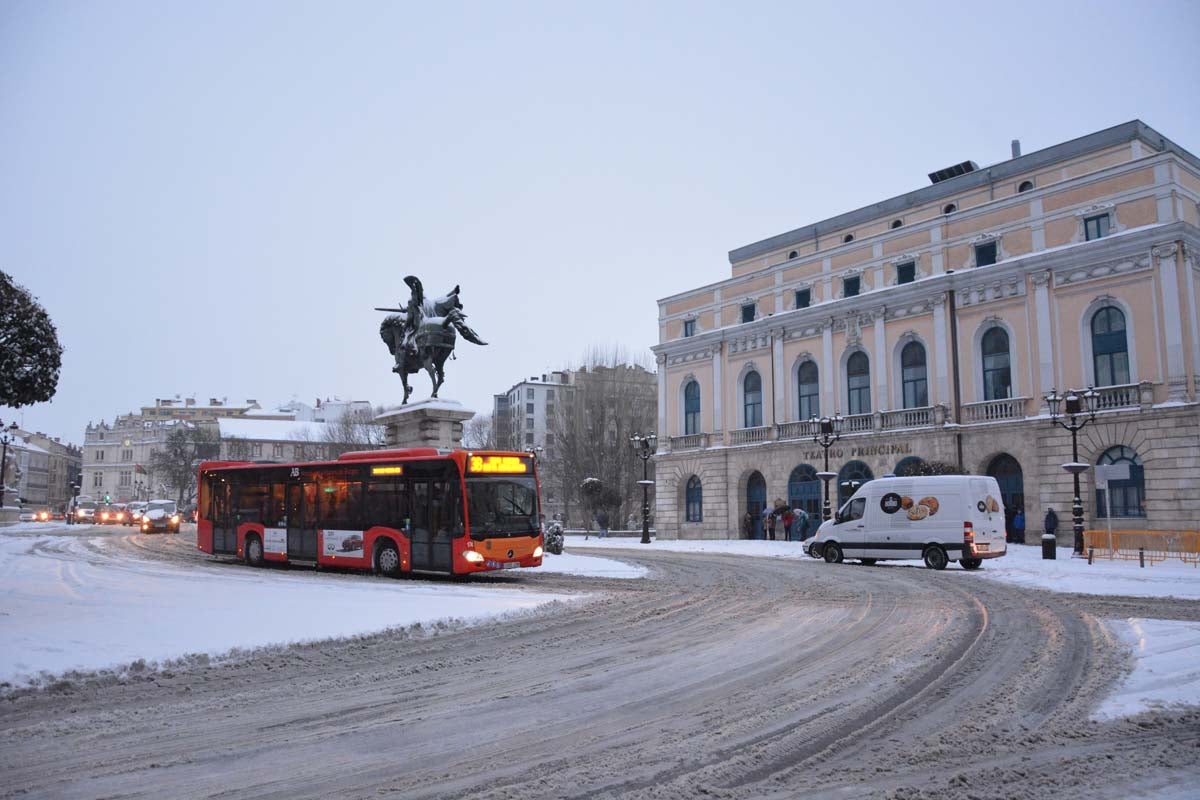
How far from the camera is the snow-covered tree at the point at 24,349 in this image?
22.8 metres

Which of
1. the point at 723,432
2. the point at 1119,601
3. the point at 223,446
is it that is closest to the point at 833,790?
the point at 1119,601

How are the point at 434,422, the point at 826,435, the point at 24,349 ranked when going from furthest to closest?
the point at 826,435, the point at 434,422, the point at 24,349

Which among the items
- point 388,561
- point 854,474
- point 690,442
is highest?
point 690,442

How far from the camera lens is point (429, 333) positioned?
25.3m

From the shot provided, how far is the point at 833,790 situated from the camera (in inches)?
191

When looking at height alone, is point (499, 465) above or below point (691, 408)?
below

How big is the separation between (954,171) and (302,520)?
37.5 meters

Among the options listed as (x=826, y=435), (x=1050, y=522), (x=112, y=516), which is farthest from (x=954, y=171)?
(x=112, y=516)

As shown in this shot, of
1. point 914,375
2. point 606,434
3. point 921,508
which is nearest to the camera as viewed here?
point 921,508

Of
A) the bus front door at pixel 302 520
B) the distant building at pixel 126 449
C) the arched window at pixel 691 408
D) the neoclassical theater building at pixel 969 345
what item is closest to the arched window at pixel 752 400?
the neoclassical theater building at pixel 969 345

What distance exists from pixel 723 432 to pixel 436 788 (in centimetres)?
4142

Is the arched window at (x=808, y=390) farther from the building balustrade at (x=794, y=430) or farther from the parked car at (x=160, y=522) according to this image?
the parked car at (x=160, y=522)

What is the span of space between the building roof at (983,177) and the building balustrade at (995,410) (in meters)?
10.3

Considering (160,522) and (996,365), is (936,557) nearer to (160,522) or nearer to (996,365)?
(996,365)
